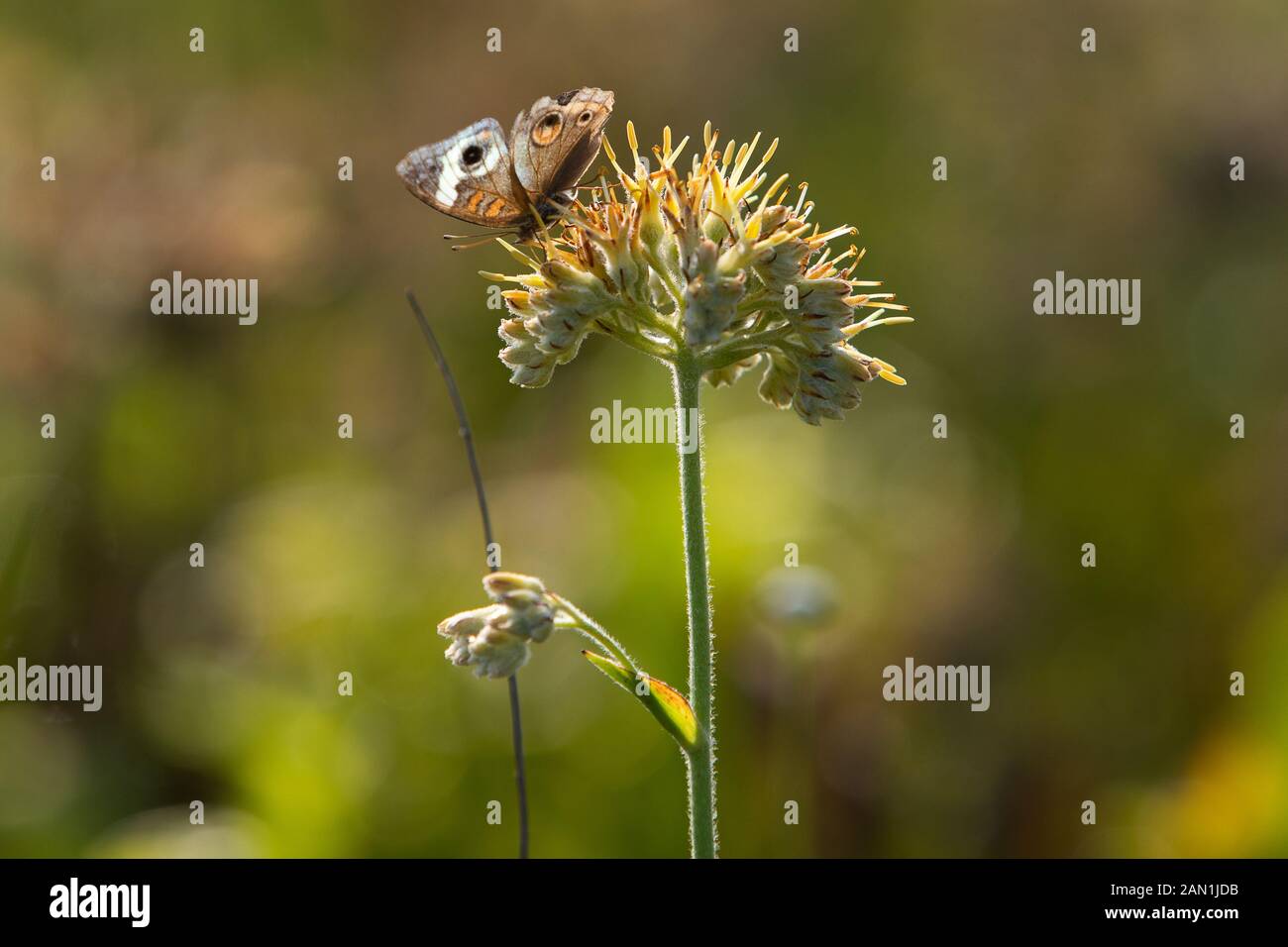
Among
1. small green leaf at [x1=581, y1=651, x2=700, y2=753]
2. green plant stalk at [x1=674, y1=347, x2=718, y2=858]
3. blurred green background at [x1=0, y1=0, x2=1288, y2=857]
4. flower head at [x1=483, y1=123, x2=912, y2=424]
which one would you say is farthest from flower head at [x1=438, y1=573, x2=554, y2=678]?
blurred green background at [x1=0, y1=0, x2=1288, y2=857]

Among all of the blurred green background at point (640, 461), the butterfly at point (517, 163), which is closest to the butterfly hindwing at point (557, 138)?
the butterfly at point (517, 163)

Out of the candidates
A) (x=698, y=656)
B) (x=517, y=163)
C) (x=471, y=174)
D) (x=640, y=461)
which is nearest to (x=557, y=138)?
(x=517, y=163)

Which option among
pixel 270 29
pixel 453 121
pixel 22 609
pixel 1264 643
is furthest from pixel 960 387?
pixel 270 29

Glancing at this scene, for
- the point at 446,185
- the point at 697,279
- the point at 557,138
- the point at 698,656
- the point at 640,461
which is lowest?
the point at 698,656

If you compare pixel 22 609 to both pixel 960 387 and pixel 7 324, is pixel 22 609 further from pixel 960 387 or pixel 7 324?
pixel 960 387

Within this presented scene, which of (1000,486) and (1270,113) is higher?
(1270,113)

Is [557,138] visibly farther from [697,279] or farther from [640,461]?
[640,461]

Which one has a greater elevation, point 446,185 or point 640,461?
point 446,185
